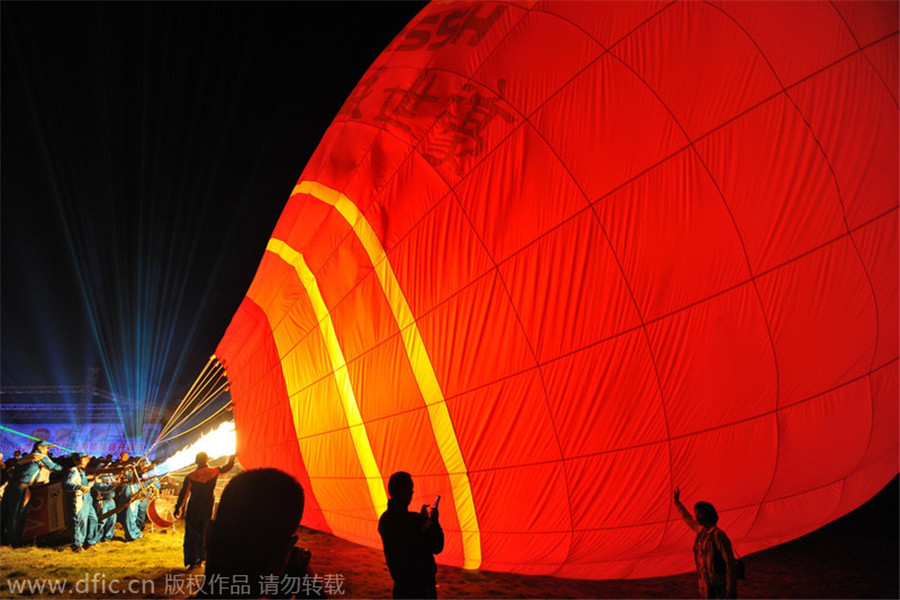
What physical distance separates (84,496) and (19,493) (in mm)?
1078

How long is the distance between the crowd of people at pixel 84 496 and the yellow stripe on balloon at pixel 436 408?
434cm

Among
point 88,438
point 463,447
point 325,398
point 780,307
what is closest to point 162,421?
point 88,438

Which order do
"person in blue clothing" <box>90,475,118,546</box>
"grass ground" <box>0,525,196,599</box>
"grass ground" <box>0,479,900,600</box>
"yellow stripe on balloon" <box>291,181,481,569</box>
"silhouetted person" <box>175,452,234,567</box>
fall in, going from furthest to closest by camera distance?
"person in blue clothing" <box>90,475,118,546</box>, "silhouetted person" <box>175,452,234,567</box>, "grass ground" <box>0,479,900,600</box>, "grass ground" <box>0,525,196,599</box>, "yellow stripe on balloon" <box>291,181,481,569</box>

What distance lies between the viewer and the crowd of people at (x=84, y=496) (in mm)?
5590

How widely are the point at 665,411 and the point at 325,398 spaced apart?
8.92ft

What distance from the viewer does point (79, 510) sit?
218 inches

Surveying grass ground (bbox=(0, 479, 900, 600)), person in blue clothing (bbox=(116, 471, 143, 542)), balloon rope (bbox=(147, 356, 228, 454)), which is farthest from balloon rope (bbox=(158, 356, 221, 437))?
grass ground (bbox=(0, 479, 900, 600))

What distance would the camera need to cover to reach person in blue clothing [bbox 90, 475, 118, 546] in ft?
19.5

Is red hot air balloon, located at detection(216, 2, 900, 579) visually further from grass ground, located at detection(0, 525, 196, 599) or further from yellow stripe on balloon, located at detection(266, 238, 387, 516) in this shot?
grass ground, located at detection(0, 525, 196, 599)

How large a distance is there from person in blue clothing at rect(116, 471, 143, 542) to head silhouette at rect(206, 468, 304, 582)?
588 cm

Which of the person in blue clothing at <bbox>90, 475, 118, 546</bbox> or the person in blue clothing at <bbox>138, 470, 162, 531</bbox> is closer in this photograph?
the person in blue clothing at <bbox>90, 475, 118, 546</bbox>

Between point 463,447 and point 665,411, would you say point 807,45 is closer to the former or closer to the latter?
point 665,411

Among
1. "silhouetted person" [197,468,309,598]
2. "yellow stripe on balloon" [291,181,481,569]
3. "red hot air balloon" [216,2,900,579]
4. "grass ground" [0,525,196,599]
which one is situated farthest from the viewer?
"grass ground" [0,525,196,599]

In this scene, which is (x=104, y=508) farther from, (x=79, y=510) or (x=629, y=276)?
(x=629, y=276)
